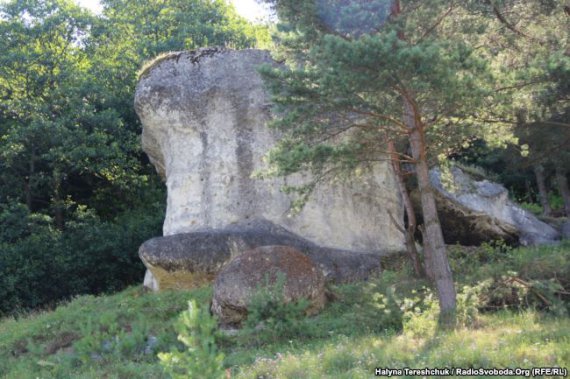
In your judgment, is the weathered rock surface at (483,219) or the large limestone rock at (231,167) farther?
the weathered rock surface at (483,219)

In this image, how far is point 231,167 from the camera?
53.1 ft

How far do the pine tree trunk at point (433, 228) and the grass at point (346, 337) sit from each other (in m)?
0.21

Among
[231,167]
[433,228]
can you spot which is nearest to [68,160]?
[231,167]

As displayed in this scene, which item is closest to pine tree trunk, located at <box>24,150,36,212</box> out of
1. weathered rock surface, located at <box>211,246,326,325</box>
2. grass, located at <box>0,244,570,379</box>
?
grass, located at <box>0,244,570,379</box>

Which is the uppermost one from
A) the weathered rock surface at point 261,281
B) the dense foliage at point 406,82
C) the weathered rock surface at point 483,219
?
the dense foliage at point 406,82

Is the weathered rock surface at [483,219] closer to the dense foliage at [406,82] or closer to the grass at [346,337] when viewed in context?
the grass at [346,337]

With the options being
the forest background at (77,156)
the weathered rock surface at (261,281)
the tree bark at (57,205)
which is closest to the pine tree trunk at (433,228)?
the weathered rock surface at (261,281)

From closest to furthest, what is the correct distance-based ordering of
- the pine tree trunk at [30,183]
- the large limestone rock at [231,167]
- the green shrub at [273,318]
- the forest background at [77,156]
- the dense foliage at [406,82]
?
1. the dense foliage at [406,82]
2. the green shrub at [273,318]
3. the large limestone rock at [231,167]
4. the forest background at [77,156]
5. the pine tree trunk at [30,183]

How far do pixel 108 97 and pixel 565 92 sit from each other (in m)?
16.6

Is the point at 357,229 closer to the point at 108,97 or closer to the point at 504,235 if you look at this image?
the point at 504,235

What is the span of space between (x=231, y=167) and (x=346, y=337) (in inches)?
300

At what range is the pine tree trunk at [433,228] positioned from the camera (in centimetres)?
966

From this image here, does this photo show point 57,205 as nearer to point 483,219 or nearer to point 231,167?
point 231,167

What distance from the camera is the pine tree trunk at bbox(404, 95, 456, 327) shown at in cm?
966
